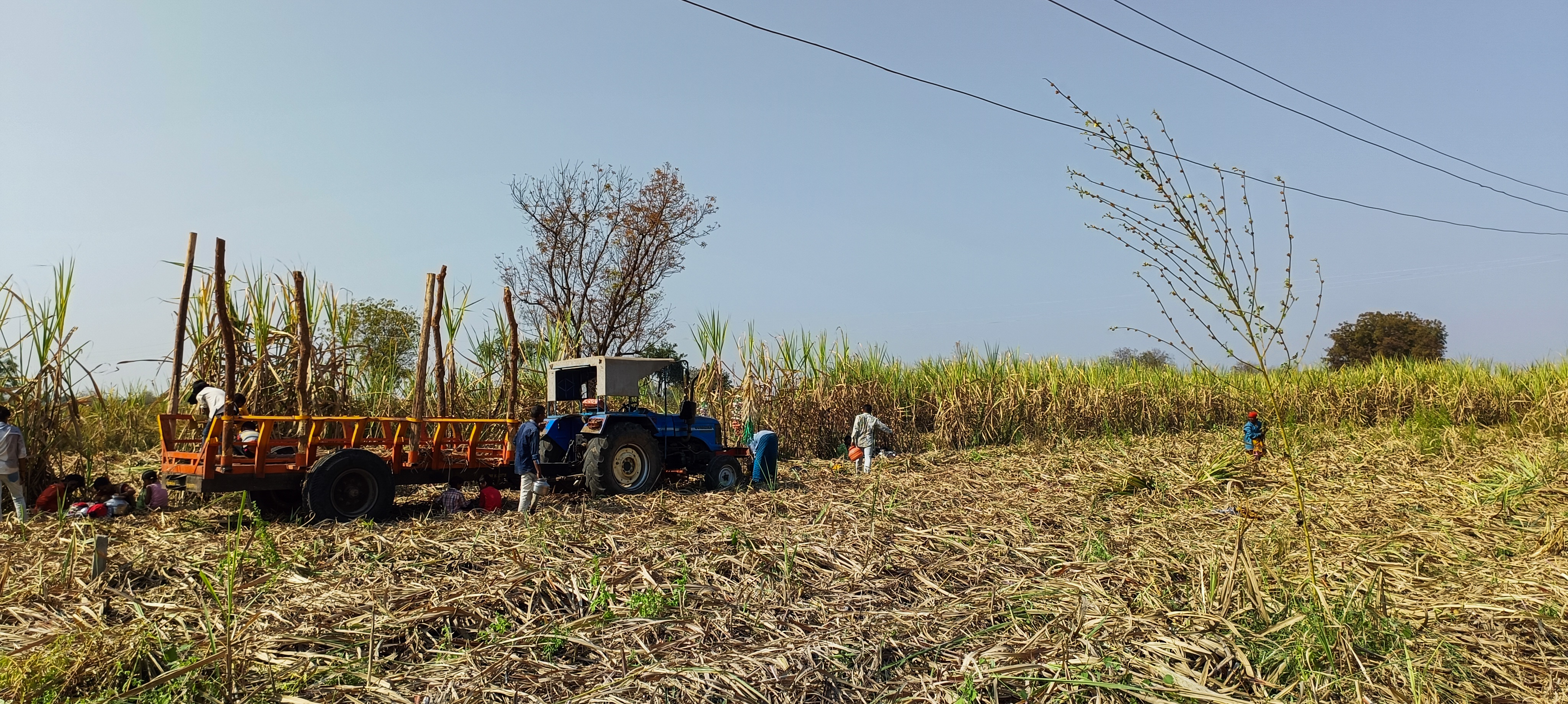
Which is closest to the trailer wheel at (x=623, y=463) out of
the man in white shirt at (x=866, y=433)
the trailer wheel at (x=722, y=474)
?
the trailer wheel at (x=722, y=474)

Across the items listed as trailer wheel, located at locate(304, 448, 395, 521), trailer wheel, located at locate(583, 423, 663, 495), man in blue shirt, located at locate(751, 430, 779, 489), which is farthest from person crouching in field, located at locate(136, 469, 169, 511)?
man in blue shirt, located at locate(751, 430, 779, 489)

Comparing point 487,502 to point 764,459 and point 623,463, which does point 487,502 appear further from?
point 764,459

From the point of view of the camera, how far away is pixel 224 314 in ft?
31.7

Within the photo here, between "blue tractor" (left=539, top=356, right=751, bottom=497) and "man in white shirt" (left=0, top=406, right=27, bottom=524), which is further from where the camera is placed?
"blue tractor" (left=539, top=356, right=751, bottom=497)

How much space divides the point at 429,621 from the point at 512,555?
4.20 feet

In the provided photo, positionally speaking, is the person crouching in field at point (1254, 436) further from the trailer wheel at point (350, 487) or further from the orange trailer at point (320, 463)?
the trailer wheel at point (350, 487)

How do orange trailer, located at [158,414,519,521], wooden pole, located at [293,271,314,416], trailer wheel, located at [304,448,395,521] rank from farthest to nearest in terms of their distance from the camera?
wooden pole, located at [293,271,314,416] < trailer wheel, located at [304,448,395,521] < orange trailer, located at [158,414,519,521]

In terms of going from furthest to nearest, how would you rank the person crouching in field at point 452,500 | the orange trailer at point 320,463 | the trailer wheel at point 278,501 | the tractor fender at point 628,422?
the tractor fender at point 628,422 → the person crouching in field at point 452,500 → the trailer wheel at point 278,501 → the orange trailer at point 320,463

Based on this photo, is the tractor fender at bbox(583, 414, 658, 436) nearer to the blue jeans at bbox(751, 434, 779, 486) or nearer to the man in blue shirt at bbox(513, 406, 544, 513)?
the man in blue shirt at bbox(513, 406, 544, 513)

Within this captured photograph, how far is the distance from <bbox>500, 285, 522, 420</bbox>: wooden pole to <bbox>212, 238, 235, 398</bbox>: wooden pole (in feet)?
12.6

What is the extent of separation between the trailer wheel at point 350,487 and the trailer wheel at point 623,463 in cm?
192

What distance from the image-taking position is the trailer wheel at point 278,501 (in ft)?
26.8

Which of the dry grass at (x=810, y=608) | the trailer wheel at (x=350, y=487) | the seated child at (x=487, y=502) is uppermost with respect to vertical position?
the trailer wheel at (x=350, y=487)

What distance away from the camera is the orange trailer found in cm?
732
